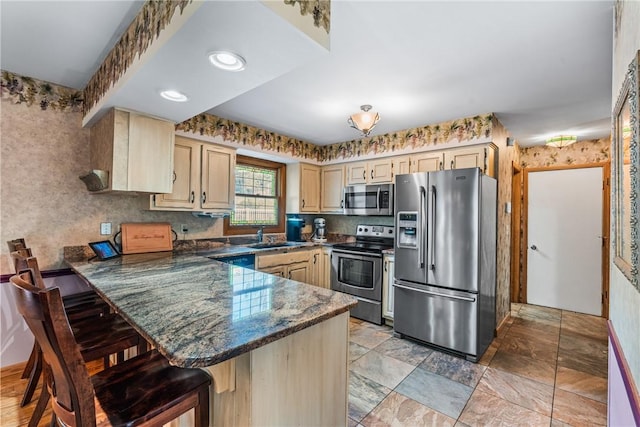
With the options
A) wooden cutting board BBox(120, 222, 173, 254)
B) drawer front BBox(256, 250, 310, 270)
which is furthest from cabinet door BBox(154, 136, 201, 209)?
drawer front BBox(256, 250, 310, 270)

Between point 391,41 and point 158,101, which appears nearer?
point 391,41

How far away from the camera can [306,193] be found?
4.28 meters

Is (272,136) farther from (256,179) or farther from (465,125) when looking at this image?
Result: (465,125)

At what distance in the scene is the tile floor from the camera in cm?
187

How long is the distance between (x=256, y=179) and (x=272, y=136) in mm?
673

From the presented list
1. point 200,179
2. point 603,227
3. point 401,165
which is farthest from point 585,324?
point 200,179

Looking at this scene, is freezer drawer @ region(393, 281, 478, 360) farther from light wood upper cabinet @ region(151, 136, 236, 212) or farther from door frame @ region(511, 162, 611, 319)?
door frame @ region(511, 162, 611, 319)

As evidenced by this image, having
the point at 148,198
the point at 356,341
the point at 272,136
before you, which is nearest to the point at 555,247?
the point at 356,341

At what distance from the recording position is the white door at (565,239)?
3818 mm

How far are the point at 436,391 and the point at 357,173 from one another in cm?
274

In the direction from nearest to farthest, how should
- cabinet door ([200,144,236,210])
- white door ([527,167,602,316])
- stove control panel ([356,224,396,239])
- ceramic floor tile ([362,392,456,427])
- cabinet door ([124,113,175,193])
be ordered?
1. ceramic floor tile ([362,392,456,427])
2. cabinet door ([124,113,175,193])
3. cabinet door ([200,144,236,210])
4. white door ([527,167,602,316])
5. stove control panel ([356,224,396,239])

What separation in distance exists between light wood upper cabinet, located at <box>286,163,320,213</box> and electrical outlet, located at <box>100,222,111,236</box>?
7.35ft

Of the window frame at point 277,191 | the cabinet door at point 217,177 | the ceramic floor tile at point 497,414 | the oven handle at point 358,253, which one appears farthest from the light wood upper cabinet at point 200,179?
the ceramic floor tile at point 497,414

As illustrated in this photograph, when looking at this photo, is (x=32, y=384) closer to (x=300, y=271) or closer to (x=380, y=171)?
(x=300, y=271)
